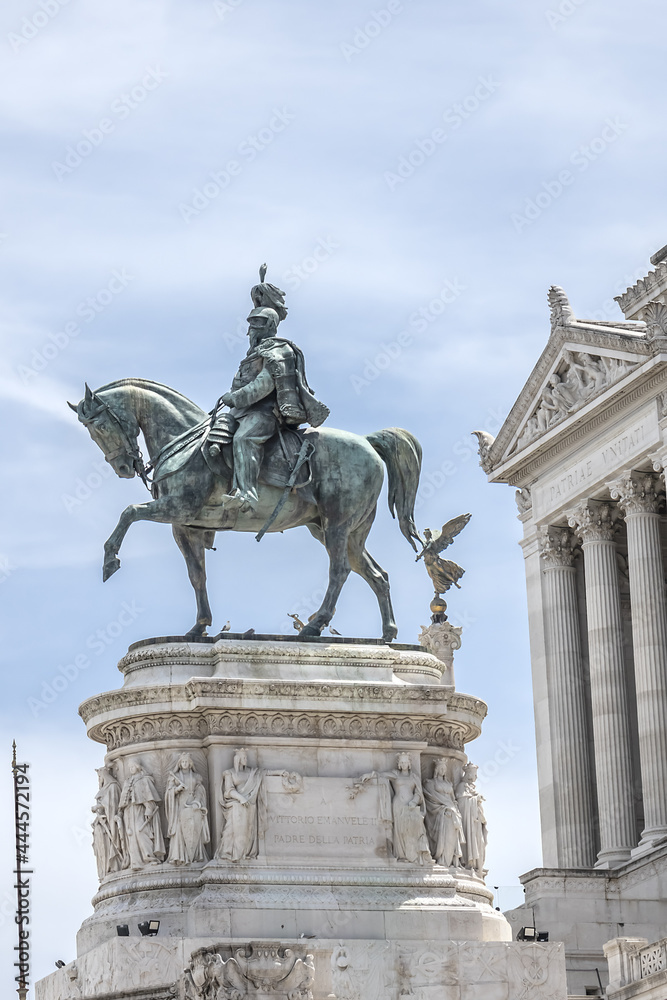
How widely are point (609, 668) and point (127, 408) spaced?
3354 cm

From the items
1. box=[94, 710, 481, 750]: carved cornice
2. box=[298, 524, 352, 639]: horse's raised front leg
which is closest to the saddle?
box=[298, 524, 352, 639]: horse's raised front leg

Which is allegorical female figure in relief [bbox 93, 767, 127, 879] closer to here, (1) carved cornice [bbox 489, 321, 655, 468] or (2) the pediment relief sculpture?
(1) carved cornice [bbox 489, 321, 655, 468]

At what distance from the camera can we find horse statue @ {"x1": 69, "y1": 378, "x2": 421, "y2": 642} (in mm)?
37969

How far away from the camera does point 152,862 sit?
35.7 metres

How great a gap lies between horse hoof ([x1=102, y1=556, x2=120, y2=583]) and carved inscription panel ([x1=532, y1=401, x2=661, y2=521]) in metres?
32.6

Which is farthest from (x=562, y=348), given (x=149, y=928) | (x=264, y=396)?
(x=149, y=928)

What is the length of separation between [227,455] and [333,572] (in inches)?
95.4

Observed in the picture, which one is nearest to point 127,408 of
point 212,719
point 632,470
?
point 212,719

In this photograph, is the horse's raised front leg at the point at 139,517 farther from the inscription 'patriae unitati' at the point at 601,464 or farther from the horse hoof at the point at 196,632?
the inscription 'patriae unitati' at the point at 601,464

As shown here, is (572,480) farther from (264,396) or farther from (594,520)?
(264,396)

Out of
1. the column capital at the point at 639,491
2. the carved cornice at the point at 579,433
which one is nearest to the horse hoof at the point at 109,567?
the carved cornice at the point at 579,433

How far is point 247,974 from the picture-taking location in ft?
111

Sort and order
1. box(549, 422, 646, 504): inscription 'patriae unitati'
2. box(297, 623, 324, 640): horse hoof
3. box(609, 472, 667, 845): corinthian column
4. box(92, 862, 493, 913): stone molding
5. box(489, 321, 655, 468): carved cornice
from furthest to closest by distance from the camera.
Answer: box(549, 422, 646, 504): inscription 'patriae unitati' < box(489, 321, 655, 468): carved cornice < box(609, 472, 667, 845): corinthian column < box(297, 623, 324, 640): horse hoof < box(92, 862, 493, 913): stone molding

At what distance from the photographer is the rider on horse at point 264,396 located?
124ft
